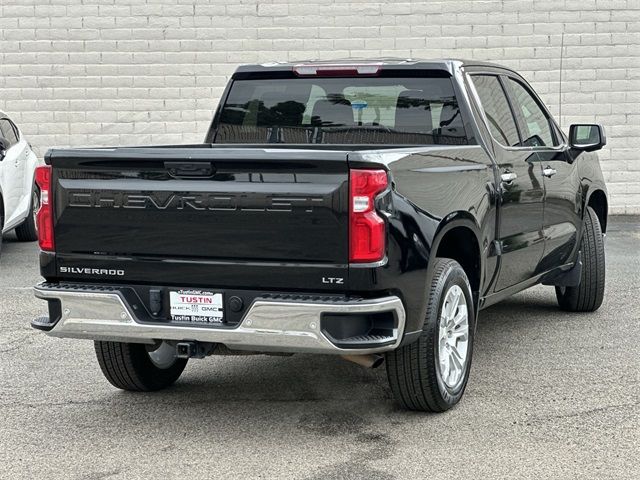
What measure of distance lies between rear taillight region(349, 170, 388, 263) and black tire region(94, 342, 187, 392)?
170 cm

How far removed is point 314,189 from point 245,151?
381 mm

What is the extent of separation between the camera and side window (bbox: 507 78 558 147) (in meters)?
7.16

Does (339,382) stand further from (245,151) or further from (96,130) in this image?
(96,130)

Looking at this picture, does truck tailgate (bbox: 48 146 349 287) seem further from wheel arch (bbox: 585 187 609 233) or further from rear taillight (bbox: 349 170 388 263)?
wheel arch (bbox: 585 187 609 233)

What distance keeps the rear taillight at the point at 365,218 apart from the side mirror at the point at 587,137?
10.3 feet

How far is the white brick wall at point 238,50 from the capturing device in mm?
14336

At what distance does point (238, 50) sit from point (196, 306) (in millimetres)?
9857

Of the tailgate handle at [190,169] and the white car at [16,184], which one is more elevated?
the tailgate handle at [190,169]

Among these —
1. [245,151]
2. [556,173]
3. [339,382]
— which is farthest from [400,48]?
[245,151]

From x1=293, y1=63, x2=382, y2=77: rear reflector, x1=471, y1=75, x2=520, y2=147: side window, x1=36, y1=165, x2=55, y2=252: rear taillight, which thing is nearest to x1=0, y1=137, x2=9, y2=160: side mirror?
x1=293, y1=63, x2=382, y2=77: rear reflector

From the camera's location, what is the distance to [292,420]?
18.1 ft

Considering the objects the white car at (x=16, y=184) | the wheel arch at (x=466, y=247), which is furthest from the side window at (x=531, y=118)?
the white car at (x=16, y=184)

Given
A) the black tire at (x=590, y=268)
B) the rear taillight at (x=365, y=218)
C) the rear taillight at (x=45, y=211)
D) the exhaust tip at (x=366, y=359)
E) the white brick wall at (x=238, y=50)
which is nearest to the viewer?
the rear taillight at (x=365, y=218)

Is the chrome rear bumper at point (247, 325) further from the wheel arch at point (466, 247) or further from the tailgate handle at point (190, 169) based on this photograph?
the wheel arch at point (466, 247)
